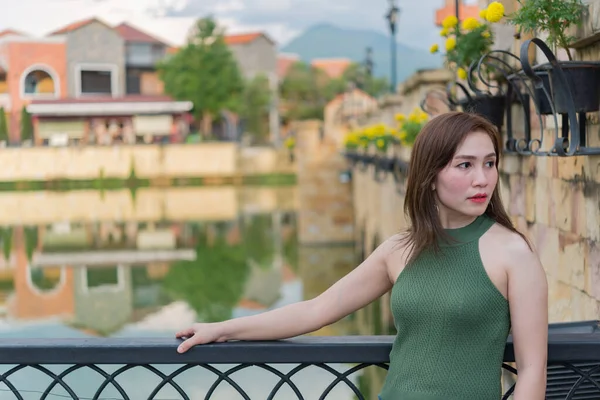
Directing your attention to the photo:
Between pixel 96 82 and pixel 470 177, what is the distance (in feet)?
190

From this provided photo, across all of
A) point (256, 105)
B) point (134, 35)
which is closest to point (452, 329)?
point (134, 35)

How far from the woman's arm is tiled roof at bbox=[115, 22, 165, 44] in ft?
195

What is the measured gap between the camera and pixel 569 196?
4422mm

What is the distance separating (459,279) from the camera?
2.08 meters

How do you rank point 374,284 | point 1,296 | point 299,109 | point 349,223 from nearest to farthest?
1. point 374,284
2. point 1,296
3. point 349,223
4. point 299,109

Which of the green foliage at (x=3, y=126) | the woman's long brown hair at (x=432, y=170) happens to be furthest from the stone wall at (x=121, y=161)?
the woman's long brown hair at (x=432, y=170)

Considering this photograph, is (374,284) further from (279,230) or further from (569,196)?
(279,230)

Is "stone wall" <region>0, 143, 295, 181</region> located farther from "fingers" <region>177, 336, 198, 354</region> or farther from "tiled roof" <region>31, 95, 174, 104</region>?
"fingers" <region>177, 336, 198, 354</region>

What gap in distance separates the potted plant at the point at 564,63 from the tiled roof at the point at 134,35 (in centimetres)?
5748

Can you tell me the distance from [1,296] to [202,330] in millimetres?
17074

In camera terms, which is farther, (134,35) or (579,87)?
(134,35)

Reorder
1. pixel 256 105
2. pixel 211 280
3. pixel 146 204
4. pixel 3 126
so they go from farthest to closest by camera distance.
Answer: pixel 256 105 → pixel 3 126 → pixel 146 204 → pixel 211 280

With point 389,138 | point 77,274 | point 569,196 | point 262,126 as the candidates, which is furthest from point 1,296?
point 262,126

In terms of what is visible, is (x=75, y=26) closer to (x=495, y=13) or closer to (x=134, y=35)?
(x=134, y=35)
